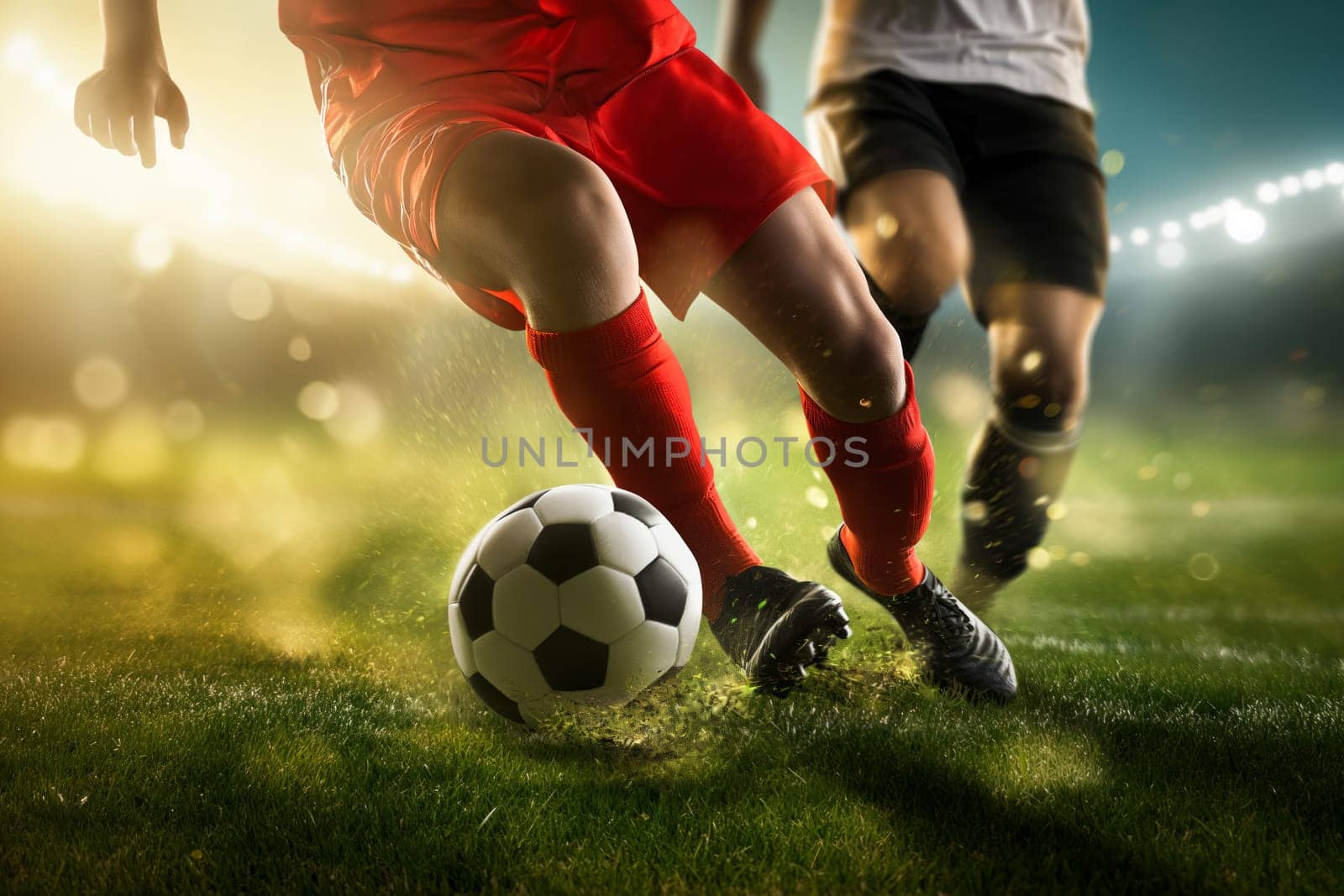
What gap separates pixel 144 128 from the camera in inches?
59.2

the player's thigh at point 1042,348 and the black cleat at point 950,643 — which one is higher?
the player's thigh at point 1042,348

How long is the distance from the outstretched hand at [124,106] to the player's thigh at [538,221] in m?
0.62

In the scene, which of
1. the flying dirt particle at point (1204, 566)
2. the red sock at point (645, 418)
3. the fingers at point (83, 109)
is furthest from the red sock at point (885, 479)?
the flying dirt particle at point (1204, 566)

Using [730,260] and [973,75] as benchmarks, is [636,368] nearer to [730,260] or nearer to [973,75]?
[730,260]

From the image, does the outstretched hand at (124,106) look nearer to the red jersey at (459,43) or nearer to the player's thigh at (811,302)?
the red jersey at (459,43)

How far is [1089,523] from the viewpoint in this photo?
22.5ft

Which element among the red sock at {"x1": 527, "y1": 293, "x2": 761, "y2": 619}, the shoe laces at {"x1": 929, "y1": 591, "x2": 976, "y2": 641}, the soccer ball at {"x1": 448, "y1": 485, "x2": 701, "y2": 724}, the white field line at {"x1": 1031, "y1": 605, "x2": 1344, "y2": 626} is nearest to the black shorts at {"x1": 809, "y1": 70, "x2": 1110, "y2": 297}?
the shoe laces at {"x1": 929, "y1": 591, "x2": 976, "y2": 641}

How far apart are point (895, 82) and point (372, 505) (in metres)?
2.19

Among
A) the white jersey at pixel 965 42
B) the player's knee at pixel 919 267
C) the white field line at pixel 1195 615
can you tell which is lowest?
the white field line at pixel 1195 615

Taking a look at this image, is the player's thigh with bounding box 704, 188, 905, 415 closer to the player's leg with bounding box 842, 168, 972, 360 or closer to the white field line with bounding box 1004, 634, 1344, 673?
the player's leg with bounding box 842, 168, 972, 360

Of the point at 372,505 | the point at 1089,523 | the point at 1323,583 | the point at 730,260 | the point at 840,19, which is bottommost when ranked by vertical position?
the point at 1089,523

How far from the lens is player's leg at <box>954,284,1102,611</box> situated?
2.04 m

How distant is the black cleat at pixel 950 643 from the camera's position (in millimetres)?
1784

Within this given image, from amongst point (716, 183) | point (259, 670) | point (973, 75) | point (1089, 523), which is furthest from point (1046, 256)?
point (1089, 523)
